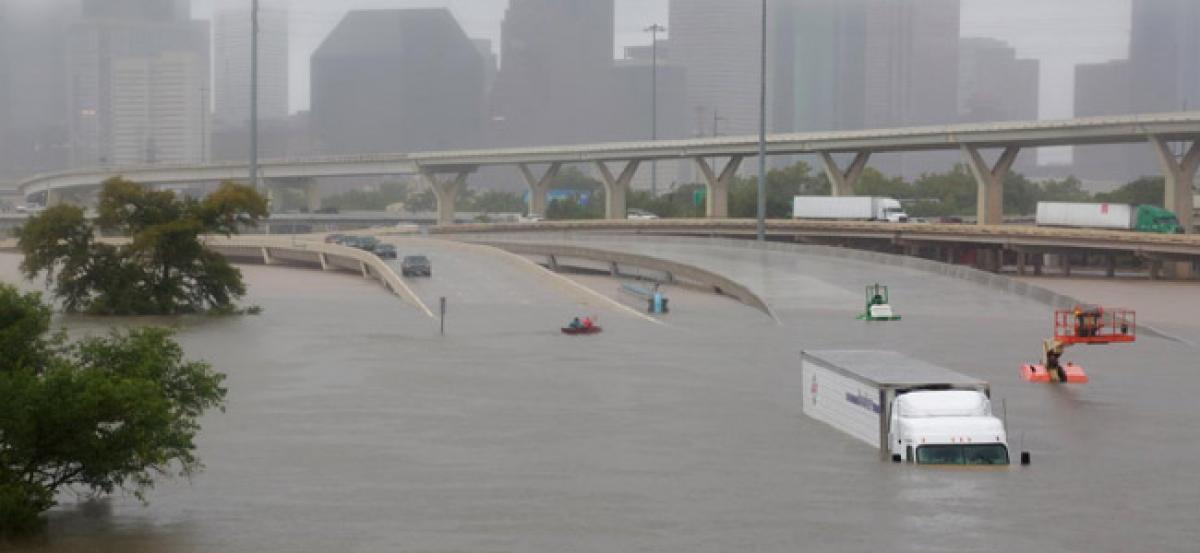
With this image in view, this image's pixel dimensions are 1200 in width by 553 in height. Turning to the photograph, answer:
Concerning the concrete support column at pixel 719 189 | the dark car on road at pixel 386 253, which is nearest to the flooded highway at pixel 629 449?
the dark car on road at pixel 386 253

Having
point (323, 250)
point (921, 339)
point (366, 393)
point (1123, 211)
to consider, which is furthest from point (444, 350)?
point (1123, 211)

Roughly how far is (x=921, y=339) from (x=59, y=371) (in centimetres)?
4572

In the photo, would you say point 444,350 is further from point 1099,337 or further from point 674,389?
point 1099,337

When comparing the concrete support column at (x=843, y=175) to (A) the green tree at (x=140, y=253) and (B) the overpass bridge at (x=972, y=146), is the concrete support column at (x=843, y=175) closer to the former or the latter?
(B) the overpass bridge at (x=972, y=146)

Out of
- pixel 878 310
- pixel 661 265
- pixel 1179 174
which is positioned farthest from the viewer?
pixel 1179 174

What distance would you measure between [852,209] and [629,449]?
361 feet

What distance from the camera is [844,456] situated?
145ft

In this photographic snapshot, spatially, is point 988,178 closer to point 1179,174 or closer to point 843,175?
point 1179,174

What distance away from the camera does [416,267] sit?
106 metres

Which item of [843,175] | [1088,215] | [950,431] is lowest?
[950,431]

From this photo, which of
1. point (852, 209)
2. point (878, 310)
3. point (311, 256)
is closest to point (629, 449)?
point (878, 310)

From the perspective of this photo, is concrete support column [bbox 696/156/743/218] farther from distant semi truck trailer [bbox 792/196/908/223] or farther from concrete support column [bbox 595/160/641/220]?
distant semi truck trailer [bbox 792/196/908/223]

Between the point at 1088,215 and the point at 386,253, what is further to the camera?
the point at 1088,215

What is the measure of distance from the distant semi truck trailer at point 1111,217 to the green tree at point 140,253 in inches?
2424
